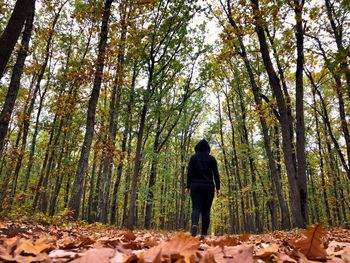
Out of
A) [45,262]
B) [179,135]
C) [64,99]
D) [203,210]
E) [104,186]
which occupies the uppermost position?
[179,135]

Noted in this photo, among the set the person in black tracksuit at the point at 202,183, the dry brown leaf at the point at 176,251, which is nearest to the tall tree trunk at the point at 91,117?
the person in black tracksuit at the point at 202,183

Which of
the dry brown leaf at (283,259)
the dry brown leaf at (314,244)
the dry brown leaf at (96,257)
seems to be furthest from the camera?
the dry brown leaf at (314,244)

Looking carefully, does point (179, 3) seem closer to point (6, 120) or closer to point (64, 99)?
point (64, 99)

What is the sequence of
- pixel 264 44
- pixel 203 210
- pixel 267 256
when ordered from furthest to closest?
pixel 264 44, pixel 203 210, pixel 267 256

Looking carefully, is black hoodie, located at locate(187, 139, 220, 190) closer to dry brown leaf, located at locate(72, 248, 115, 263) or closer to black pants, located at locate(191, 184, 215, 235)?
black pants, located at locate(191, 184, 215, 235)

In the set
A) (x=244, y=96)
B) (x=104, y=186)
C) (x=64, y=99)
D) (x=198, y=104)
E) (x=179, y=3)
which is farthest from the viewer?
(x=198, y=104)

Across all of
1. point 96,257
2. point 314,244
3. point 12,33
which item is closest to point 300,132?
point 12,33

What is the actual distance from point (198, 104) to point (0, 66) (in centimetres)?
2609

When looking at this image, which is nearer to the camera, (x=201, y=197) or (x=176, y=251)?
(x=176, y=251)

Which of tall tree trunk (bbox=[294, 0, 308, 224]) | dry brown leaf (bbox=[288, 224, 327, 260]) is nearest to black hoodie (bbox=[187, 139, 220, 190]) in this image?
dry brown leaf (bbox=[288, 224, 327, 260])

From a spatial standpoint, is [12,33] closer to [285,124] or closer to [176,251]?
[176,251]

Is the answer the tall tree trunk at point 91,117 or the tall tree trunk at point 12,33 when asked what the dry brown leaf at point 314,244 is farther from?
the tall tree trunk at point 91,117

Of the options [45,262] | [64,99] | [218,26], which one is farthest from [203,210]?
[218,26]

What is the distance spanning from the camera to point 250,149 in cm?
2375
